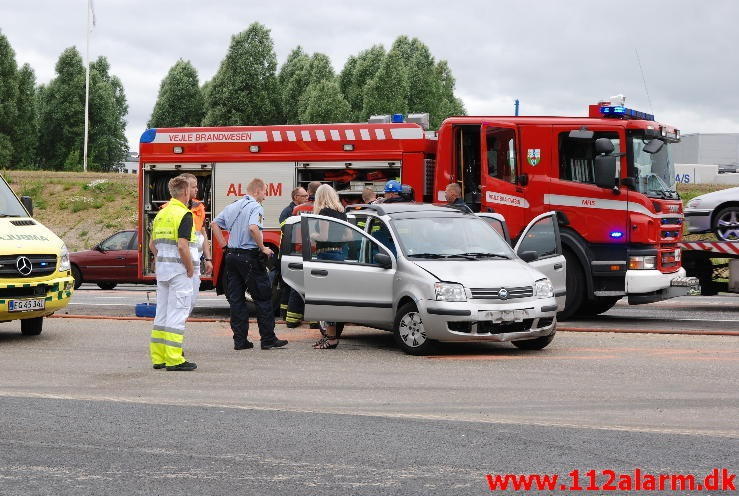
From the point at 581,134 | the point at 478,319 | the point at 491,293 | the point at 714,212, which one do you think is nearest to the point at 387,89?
the point at 714,212

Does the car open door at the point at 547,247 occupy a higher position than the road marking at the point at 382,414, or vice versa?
the car open door at the point at 547,247

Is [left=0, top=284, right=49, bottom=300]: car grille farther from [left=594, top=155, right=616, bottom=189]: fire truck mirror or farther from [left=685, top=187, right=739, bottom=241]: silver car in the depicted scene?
[left=685, top=187, right=739, bottom=241]: silver car

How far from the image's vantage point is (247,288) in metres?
12.7

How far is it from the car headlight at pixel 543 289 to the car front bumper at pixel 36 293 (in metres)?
5.63

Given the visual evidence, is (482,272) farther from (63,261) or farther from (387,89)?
(387,89)

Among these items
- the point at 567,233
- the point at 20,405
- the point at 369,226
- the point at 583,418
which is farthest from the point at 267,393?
the point at 567,233

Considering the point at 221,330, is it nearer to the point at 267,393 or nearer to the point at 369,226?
the point at 369,226

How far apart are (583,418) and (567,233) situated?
25.4ft

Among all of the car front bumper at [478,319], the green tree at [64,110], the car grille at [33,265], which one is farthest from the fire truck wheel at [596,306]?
the green tree at [64,110]

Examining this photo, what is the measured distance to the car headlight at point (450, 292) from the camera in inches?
456

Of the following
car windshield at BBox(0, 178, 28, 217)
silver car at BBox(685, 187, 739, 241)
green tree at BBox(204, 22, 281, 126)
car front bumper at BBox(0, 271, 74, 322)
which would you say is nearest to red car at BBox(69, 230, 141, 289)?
car windshield at BBox(0, 178, 28, 217)

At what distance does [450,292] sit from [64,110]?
65076 millimetres

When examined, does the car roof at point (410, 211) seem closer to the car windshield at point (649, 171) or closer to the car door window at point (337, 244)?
the car door window at point (337, 244)

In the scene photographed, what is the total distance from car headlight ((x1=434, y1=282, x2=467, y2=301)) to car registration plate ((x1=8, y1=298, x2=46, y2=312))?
4.78 m
